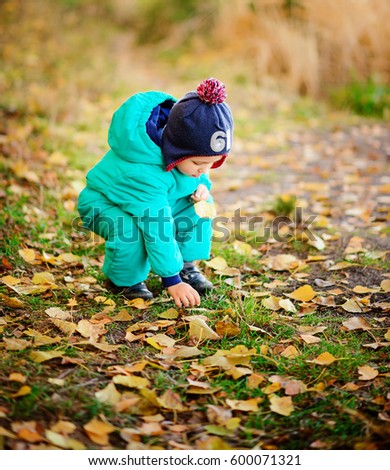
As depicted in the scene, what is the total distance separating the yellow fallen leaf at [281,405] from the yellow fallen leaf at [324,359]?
0.22 metres

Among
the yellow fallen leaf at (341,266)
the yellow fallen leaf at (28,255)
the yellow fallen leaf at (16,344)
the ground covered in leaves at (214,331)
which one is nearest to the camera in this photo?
the ground covered in leaves at (214,331)

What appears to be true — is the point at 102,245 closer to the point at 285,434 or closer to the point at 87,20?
the point at 285,434

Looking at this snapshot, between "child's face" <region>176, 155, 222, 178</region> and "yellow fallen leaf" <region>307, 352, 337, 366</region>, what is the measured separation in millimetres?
781

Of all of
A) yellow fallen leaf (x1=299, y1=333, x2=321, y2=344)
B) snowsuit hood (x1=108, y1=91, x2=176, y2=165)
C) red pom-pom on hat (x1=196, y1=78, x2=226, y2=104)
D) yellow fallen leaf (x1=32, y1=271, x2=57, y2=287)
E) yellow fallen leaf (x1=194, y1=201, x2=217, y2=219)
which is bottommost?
yellow fallen leaf (x1=299, y1=333, x2=321, y2=344)

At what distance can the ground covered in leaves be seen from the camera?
1.57 metres

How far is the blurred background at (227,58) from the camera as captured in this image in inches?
211

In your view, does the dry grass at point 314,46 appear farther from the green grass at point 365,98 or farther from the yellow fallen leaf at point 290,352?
the yellow fallen leaf at point 290,352

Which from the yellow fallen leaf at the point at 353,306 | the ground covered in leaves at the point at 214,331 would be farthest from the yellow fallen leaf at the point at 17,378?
the yellow fallen leaf at the point at 353,306

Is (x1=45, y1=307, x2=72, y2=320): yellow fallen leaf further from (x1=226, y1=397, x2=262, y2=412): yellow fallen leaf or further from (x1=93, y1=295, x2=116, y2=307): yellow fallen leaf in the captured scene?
(x1=226, y1=397, x2=262, y2=412): yellow fallen leaf

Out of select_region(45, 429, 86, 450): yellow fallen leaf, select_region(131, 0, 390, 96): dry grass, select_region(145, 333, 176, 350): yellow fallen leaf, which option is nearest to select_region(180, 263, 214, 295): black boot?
select_region(145, 333, 176, 350): yellow fallen leaf

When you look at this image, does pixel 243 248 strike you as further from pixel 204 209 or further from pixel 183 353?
pixel 183 353

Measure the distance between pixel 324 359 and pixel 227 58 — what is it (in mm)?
5568

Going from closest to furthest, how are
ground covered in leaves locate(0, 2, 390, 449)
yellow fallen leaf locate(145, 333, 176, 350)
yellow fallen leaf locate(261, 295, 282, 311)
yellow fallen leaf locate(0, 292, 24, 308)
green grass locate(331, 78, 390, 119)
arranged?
ground covered in leaves locate(0, 2, 390, 449) < yellow fallen leaf locate(145, 333, 176, 350) < yellow fallen leaf locate(0, 292, 24, 308) < yellow fallen leaf locate(261, 295, 282, 311) < green grass locate(331, 78, 390, 119)

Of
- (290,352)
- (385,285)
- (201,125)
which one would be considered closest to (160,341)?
(290,352)
